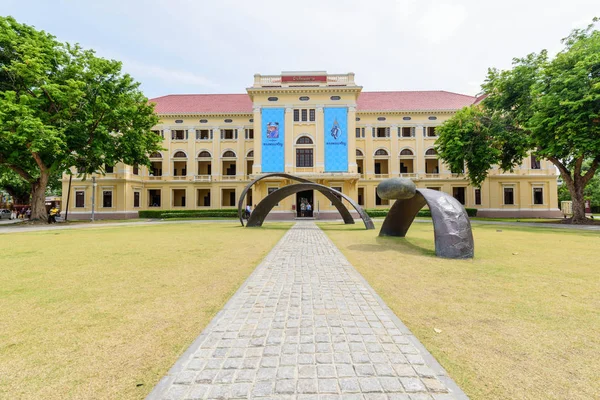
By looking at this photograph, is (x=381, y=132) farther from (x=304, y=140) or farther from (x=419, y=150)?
(x=304, y=140)

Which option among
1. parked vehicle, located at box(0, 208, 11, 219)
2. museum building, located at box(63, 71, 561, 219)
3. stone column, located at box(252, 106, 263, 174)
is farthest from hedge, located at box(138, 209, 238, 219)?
parked vehicle, located at box(0, 208, 11, 219)

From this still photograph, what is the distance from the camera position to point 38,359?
3088 millimetres

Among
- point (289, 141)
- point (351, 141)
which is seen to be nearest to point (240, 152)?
point (289, 141)

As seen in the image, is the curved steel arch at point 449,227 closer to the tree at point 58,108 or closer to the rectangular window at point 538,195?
the tree at point 58,108

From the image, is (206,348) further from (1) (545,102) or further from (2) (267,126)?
(2) (267,126)

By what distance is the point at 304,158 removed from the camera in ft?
119

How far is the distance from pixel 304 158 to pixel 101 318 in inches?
1294

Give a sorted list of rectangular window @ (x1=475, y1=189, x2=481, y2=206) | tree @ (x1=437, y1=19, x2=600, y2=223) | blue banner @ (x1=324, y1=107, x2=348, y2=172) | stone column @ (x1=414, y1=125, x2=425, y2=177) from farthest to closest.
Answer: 1. stone column @ (x1=414, y1=125, x2=425, y2=177)
2. rectangular window @ (x1=475, y1=189, x2=481, y2=206)
3. blue banner @ (x1=324, y1=107, x2=348, y2=172)
4. tree @ (x1=437, y1=19, x2=600, y2=223)

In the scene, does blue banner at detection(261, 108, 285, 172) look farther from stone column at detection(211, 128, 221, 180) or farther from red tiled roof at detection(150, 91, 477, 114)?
stone column at detection(211, 128, 221, 180)

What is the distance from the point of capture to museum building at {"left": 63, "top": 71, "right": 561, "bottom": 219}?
117 ft

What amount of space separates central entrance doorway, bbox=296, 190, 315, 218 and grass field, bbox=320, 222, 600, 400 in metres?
27.6

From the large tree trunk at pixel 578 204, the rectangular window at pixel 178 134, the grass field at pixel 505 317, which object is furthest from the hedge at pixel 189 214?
the large tree trunk at pixel 578 204

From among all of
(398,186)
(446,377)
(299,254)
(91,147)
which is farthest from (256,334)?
(91,147)

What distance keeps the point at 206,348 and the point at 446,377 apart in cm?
243
